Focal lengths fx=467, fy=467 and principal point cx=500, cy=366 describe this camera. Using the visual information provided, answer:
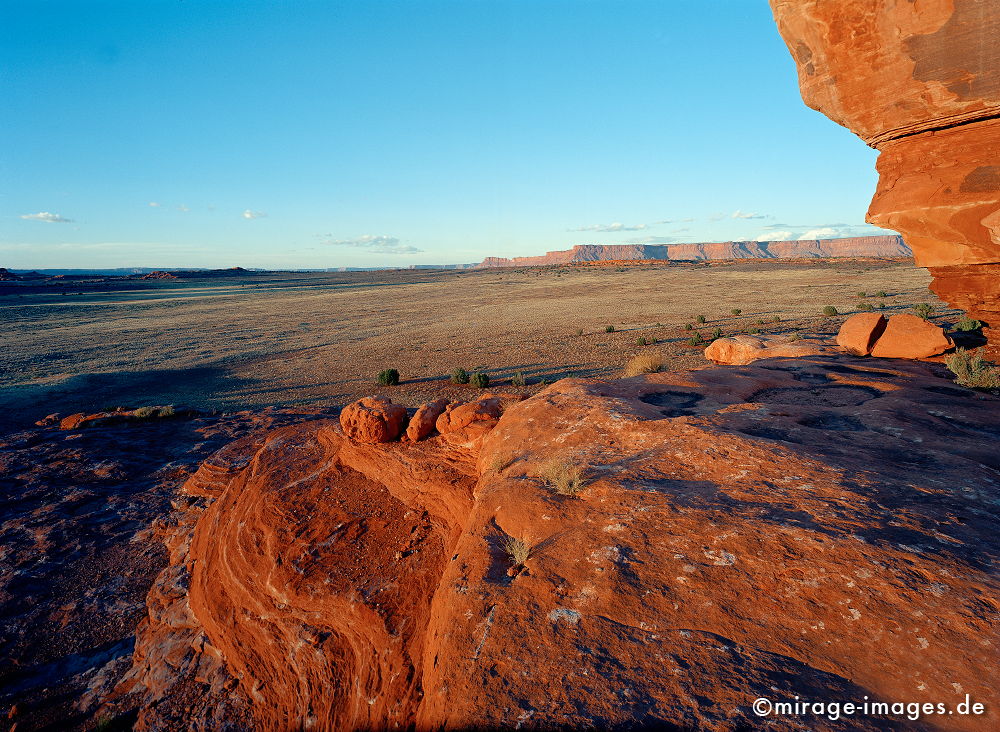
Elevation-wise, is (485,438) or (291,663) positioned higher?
(485,438)

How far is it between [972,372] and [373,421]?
10.9m

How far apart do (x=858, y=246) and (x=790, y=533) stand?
241453 millimetres

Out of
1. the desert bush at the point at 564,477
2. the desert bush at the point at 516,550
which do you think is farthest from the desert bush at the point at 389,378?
the desert bush at the point at 516,550

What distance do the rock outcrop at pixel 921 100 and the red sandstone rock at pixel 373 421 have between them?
406 inches

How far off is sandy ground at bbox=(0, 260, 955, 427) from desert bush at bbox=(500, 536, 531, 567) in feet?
37.7

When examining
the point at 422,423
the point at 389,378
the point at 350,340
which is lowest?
the point at 350,340

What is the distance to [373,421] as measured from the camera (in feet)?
24.6

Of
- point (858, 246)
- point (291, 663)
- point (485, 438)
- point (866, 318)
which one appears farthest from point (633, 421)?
point (858, 246)

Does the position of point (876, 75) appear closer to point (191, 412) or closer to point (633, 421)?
point (633, 421)

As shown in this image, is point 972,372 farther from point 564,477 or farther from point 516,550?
point 516,550

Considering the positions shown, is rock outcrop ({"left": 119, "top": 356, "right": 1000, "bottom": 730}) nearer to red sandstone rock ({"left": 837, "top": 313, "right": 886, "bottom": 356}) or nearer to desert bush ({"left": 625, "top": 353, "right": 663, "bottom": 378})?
red sandstone rock ({"left": 837, "top": 313, "right": 886, "bottom": 356})

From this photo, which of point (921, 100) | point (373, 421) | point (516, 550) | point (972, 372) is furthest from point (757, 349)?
point (516, 550)

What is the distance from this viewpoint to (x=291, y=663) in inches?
188

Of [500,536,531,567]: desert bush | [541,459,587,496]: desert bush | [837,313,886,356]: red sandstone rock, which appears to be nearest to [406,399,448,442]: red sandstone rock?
[541,459,587,496]: desert bush
